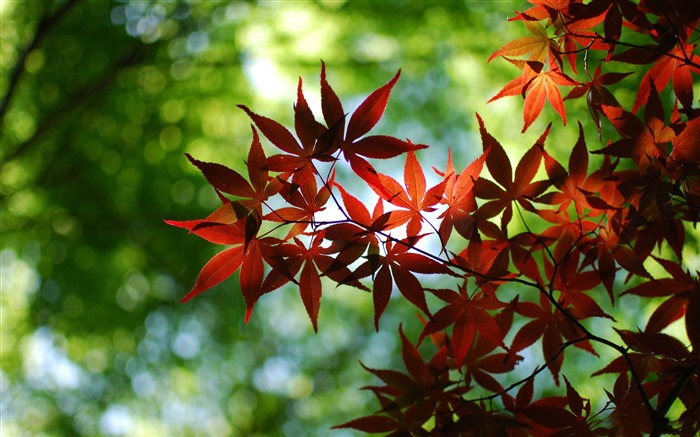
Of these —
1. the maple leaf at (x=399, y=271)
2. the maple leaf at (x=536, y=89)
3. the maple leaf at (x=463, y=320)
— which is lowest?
the maple leaf at (x=463, y=320)

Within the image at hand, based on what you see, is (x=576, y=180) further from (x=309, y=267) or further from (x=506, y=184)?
(x=309, y=267)

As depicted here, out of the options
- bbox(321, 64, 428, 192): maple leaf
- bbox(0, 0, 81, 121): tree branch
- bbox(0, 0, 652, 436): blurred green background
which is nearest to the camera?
bbox(321, 64, 428, 192): maple leaf

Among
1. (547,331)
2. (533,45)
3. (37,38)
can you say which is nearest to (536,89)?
(533,45)

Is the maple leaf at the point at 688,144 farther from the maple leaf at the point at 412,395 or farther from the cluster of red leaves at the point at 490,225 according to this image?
the maple leaf at the point at 412,395

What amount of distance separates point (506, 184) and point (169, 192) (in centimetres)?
223

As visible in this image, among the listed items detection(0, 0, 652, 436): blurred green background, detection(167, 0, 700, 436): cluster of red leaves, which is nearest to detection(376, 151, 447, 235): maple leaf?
detection(167, 0, 700, 436): cluster of red leaves

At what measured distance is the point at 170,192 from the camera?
256cm

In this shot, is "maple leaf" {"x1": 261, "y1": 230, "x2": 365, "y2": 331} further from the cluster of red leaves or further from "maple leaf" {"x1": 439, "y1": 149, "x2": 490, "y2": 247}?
"maple leaf" {"x1": 439, "y1": 149, "x2": 490, "y2": 247}

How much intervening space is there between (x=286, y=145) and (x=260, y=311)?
87.1 inches

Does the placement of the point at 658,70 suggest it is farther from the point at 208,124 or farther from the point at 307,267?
the point at 208,124

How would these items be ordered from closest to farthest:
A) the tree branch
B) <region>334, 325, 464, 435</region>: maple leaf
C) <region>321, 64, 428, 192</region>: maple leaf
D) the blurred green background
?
<region>321, 64, 428, 192</region>: maple leaf → <region>334, 325, 464, 435</region>: maple leaf → the tree branch → the blurred green background

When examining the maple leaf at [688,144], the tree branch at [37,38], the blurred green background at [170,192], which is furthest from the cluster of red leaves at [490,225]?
the tree branch at [37,38]

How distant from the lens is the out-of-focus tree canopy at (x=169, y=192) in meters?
2.43

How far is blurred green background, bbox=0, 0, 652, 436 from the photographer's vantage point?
7.96 feet
